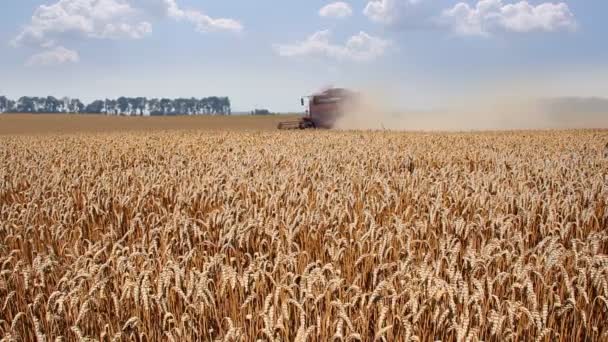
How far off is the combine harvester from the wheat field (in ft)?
86.6

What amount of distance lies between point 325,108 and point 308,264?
1316 inches

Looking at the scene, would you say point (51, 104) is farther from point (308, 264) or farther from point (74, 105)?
point (308, 264)

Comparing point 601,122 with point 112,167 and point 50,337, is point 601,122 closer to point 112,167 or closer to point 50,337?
point 112,167

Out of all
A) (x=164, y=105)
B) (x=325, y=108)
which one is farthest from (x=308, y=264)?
(x=164, y=105)

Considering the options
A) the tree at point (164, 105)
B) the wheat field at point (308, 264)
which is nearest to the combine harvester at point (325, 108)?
the wheat field at point (308, 264)

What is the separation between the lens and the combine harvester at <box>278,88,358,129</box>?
3531cm

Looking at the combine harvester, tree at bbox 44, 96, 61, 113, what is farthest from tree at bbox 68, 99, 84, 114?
the combine harvester

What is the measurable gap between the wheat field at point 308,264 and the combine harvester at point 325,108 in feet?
86.6

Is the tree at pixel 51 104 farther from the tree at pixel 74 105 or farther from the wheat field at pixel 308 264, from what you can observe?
the wheat field at pixel 308 264

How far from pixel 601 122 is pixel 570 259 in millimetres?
45275

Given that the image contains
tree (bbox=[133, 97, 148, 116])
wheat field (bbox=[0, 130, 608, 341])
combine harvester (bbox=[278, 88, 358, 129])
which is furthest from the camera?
tree (bbox=[133, 97, 148, 116])

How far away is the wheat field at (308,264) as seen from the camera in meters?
2.74

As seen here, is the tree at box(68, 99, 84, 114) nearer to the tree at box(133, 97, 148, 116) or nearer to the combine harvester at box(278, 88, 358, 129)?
the tree at box(133, 97, 148, 116)

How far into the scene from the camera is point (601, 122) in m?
44.0
